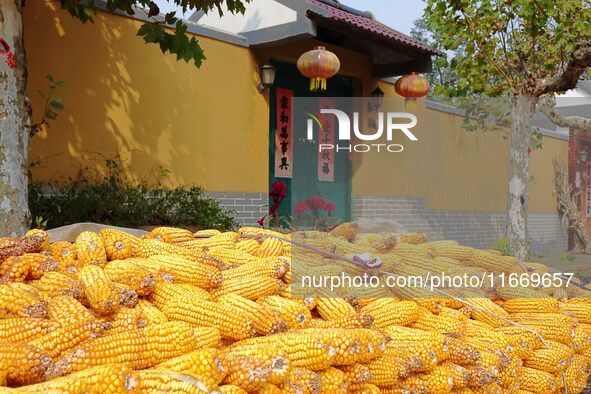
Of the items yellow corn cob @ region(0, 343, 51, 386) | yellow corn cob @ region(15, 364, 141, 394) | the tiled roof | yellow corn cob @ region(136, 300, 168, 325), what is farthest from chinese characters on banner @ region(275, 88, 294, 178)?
yellow corn cob @ region(15, 364, 141, 394)

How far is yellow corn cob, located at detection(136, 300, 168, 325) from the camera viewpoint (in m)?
2.19

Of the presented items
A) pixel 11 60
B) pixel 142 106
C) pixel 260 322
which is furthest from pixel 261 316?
pixel 142 106

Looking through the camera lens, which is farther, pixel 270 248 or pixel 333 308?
pixel 270 248

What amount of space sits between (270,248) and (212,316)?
3.43 ft

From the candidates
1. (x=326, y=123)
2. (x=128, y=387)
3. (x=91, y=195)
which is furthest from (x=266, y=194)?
(x=128, y=387)

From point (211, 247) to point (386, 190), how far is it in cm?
878

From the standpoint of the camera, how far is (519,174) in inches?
288

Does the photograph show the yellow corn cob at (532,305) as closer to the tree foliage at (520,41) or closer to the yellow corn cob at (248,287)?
the yellow corn cob at (248,287)

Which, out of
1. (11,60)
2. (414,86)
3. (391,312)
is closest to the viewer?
(391,312)

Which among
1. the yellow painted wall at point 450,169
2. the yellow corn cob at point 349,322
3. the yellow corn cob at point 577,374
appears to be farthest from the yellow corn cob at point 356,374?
the yellow corn cob at point 577,374

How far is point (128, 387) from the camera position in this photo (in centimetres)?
161

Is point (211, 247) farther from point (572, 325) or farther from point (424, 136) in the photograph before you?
point (572, 325)

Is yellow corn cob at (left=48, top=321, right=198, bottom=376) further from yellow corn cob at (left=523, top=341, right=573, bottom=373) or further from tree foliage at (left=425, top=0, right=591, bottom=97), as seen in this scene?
tree foliage at (left=425, top=0, right=591, bottom=97)

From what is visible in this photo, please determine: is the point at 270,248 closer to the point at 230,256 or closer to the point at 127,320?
the point at 230,256
